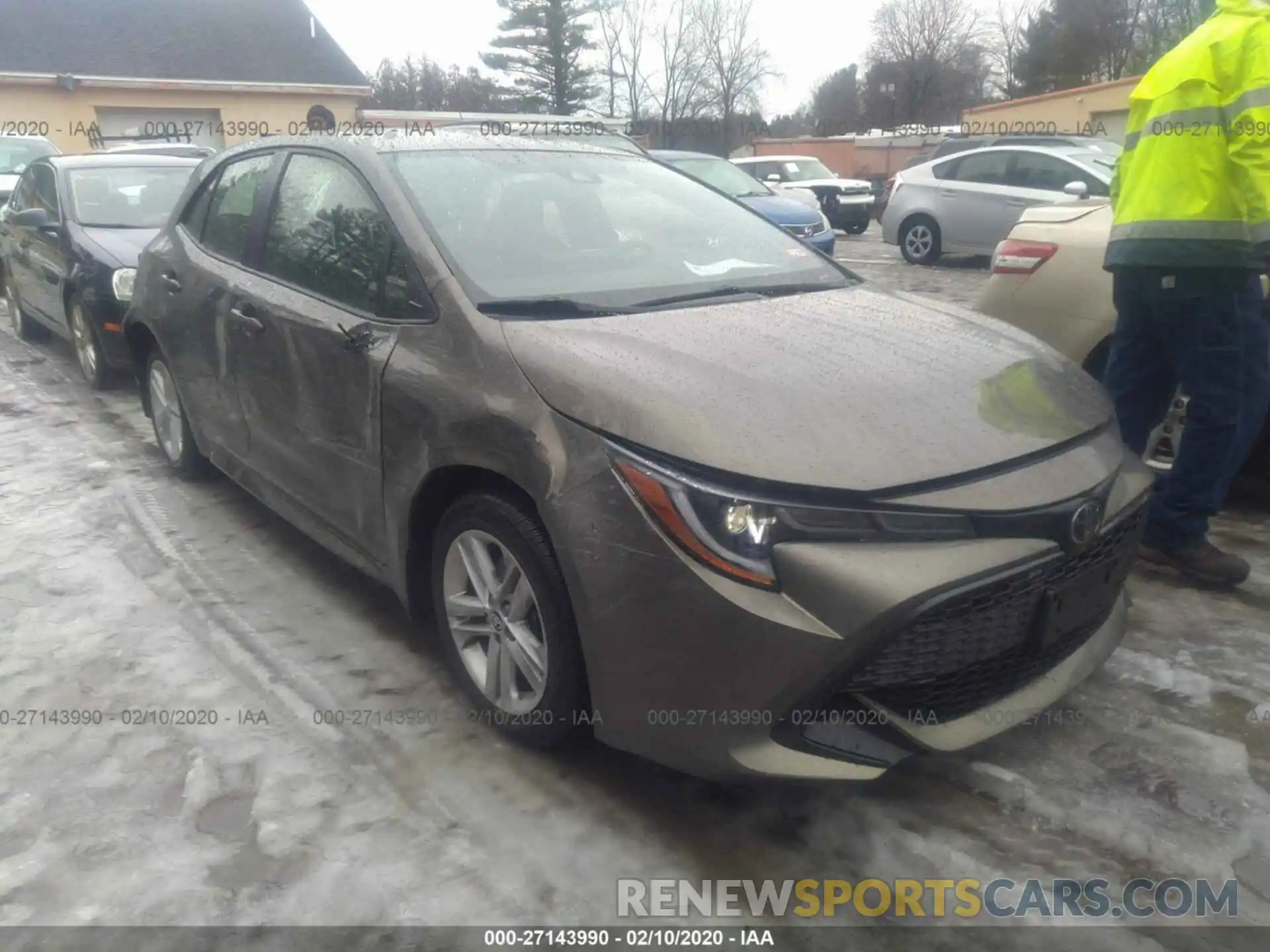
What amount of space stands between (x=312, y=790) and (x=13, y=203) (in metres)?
7.65

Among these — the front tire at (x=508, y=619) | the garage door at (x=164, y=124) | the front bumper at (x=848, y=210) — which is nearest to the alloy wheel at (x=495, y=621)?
the front tire at (x=508, y=619)

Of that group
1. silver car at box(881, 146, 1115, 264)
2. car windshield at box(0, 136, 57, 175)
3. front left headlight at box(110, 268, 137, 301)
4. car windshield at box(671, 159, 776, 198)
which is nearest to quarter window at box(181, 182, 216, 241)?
front left headlight at box(110, 268, 137, 301)

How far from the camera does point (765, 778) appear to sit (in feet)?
7.41

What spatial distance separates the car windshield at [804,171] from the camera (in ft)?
66.3

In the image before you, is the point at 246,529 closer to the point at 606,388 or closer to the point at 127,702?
the point at 127,702

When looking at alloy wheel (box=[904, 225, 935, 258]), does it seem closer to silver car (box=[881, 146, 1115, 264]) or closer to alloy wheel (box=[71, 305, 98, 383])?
silver car (box=[881, 146, 1115, 264])

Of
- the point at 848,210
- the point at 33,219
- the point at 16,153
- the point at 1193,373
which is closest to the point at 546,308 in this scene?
the point at 1193,373

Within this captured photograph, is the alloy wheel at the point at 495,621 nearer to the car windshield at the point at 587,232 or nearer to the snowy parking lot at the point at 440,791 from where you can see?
the snowy parking lot at the point at 440,791

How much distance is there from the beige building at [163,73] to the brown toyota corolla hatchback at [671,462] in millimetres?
24579

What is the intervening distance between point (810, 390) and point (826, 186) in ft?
60.6

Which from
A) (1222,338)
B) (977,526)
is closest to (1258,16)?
(1222,338)

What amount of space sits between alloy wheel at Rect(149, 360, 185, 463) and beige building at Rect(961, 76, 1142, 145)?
2400 cm

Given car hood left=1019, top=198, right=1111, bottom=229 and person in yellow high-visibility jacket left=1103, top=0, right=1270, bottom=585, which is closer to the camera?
person in yellow high-visibility jacket left=1103, top=0, right=1270, bottom=585

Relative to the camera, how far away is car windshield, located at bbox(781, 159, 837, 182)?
20203 mm
